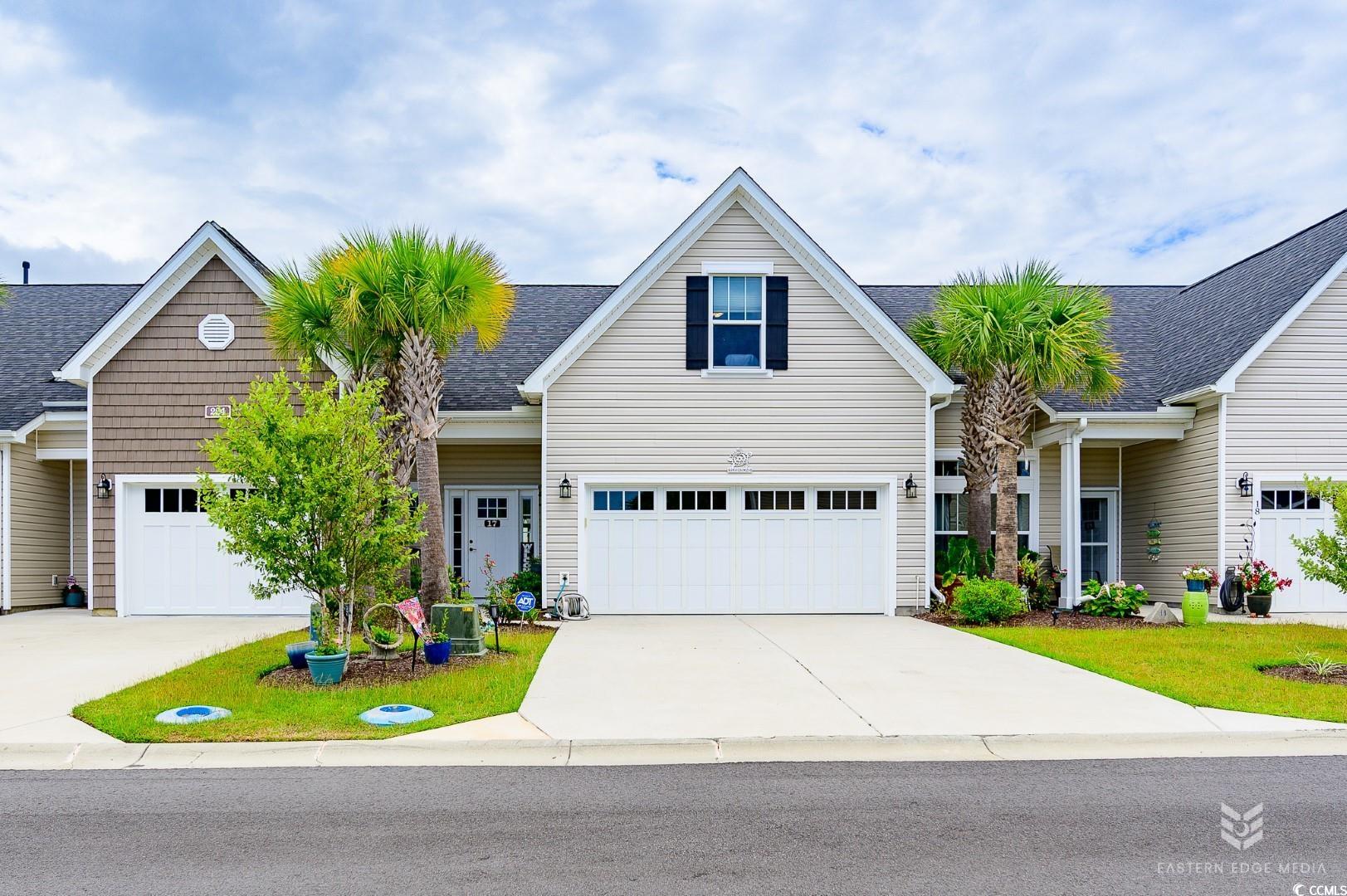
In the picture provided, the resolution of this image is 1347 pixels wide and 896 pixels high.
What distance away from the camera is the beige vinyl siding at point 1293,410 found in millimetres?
16719

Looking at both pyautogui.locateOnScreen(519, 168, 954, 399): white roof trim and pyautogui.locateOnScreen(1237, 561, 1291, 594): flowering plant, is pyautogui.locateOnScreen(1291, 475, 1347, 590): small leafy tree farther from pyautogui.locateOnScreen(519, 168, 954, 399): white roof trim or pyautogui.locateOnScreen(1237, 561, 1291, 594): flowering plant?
pyautogui.locateOnScreen(519, 168, 954, 399): white roof trim

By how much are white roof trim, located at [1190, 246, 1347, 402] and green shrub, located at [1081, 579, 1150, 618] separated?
3.68 meters

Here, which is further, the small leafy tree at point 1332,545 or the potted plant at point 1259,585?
the potted plant at point 1259,585

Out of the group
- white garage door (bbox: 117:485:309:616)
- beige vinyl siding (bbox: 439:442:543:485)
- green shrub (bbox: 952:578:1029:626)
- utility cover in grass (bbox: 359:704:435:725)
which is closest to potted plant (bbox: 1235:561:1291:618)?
green shrub (bbox: 952:578:1029:626)

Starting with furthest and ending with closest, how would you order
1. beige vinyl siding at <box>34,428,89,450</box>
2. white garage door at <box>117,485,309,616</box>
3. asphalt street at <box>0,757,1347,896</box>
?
beige vinyl siding at <box>34,428,89,450</box>, white garage door at <box>117,485,309,616</box>, asphalt street at <box>0,757,1347,896</box>

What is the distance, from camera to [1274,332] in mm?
16453

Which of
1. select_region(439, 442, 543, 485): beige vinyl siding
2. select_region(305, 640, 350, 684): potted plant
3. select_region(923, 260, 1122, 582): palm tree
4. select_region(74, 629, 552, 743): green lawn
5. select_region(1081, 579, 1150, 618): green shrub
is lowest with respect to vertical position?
select_region(1081, 579, 1150, 618): green shrub

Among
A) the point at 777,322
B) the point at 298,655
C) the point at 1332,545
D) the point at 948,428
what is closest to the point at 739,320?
the point at 777,322

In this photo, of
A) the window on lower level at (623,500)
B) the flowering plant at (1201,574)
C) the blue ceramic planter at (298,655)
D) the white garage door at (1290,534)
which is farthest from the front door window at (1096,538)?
the blue ceramic planter at (298,655)

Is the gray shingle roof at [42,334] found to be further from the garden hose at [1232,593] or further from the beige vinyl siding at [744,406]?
the garden hose at [1232,593]

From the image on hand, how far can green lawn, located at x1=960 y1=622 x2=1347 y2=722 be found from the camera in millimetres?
8906

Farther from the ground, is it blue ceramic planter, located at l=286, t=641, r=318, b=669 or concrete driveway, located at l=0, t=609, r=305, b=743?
blue ceramic planter, located at l=286, t=641, r=318, b=669

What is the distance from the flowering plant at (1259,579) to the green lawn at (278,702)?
12154 millimetres

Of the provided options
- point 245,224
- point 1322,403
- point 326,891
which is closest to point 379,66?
point 245,224
